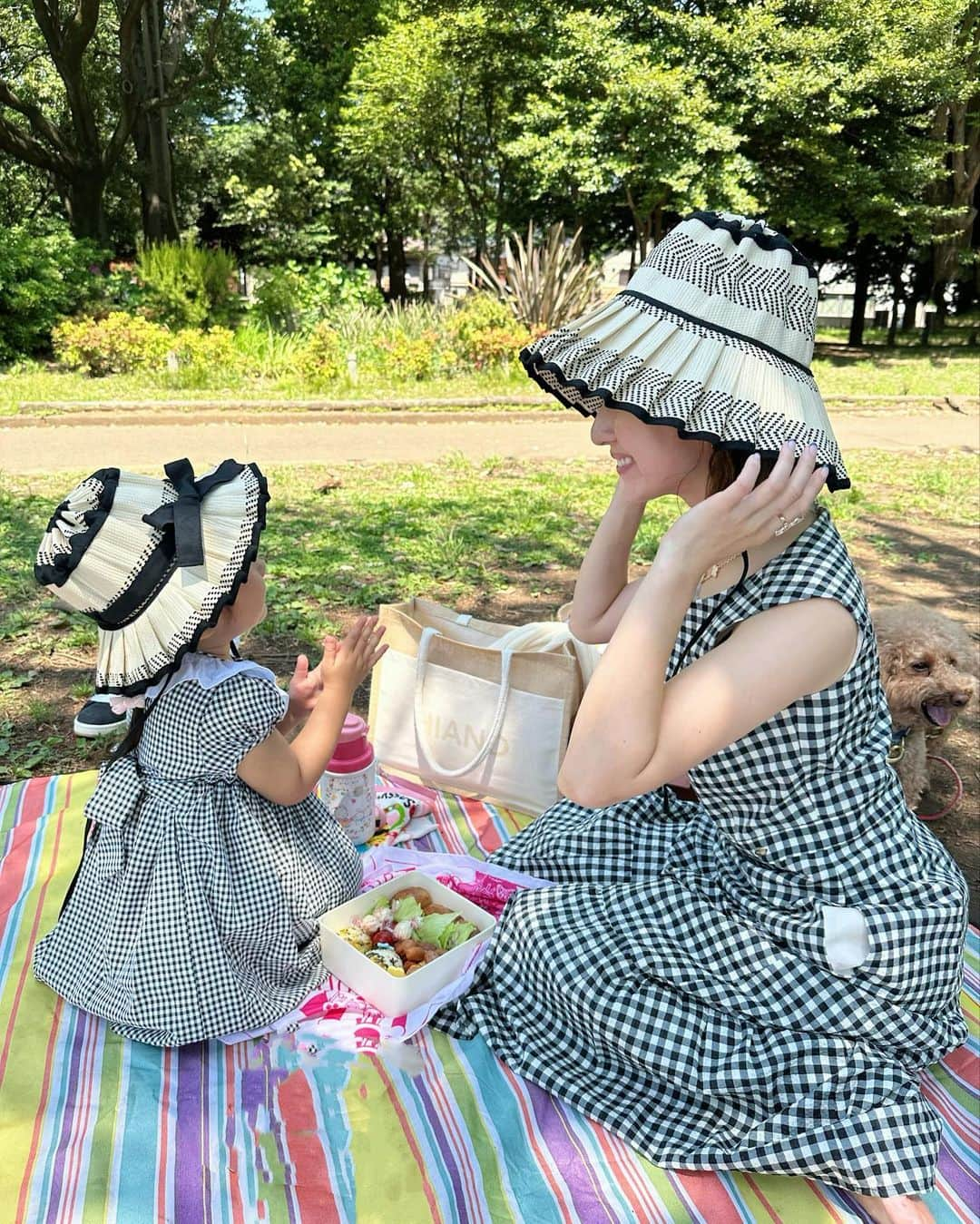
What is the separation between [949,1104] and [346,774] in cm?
172

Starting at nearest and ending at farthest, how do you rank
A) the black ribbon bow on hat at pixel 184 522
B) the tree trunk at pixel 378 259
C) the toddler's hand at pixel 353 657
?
the black ribbon bow on hat at pixel 184 522 → the toddler's hand at pixel 353 657 → the tree trunk at pixel 378 259

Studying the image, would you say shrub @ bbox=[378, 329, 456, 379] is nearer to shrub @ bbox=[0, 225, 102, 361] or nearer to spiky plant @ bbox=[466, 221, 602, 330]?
spiky plant @ bbox=[466, 221, 602, 330]

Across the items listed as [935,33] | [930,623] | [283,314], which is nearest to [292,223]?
[283,314]

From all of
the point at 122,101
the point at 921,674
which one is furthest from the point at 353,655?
the point at 122,101

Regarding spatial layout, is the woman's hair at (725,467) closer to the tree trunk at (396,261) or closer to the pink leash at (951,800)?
the pink leash at (951,800)

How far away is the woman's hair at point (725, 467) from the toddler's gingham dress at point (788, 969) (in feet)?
0.56

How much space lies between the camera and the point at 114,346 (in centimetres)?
1355

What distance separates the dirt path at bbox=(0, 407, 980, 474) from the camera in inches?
350

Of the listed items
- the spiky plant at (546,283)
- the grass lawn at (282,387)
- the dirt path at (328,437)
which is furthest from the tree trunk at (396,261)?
the dirt path at (328,437)

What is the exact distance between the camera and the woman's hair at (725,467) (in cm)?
188

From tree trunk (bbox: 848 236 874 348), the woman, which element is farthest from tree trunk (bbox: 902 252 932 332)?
the woman

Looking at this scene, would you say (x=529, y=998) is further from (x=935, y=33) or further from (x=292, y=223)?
(x=292, y=223)

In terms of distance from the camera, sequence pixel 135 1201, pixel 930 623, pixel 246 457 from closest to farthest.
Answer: pixel 135 1201 < pixel 930 623 < pixel 246 457

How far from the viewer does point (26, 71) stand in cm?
2519
